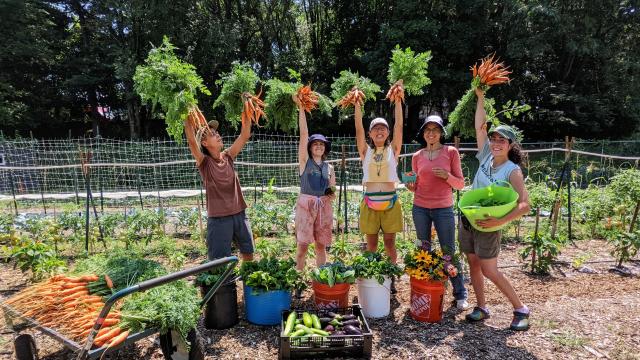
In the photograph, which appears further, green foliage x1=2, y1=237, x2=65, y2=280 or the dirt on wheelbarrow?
green foliage x1=2, y1=237, x2=65, y2=280

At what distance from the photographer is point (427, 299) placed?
148 inches

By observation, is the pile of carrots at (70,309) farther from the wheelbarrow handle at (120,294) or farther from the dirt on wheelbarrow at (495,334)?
the dirt on wheelbarrow at (495,334)

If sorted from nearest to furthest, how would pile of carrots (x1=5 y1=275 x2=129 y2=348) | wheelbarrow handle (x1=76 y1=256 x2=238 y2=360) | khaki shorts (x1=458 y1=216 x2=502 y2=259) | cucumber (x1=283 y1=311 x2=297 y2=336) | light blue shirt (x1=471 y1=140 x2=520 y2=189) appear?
wheelbarrow handle (x1=76 y1=256 x2=238 y2=360), pile of carrots (x1=5 y1=275 x2=129 y2=348), cucumber (x1=283 y1=311 x2=297 y2=336), light blue shirt (x1=471 y1=140 x2=520 y2=189), khaki shorts (x1=458 y1=216 x2=502 y2=259)

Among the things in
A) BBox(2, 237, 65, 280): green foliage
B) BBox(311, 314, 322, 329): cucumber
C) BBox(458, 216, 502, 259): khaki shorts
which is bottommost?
BBox(311, 314, 322, 329): cucumber

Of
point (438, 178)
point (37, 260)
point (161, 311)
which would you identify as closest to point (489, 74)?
point (438, 178)

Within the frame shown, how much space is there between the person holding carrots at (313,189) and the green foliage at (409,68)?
1129mm

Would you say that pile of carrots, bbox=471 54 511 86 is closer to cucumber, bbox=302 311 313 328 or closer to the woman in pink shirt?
the woman in pink shirt

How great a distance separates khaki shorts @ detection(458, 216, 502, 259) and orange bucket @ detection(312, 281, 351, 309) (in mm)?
1248

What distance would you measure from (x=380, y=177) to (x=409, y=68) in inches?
50.7

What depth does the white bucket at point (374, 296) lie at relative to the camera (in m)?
3.85

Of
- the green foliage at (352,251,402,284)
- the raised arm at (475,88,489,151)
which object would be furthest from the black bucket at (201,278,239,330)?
the raised arm at (475,88,489,151)

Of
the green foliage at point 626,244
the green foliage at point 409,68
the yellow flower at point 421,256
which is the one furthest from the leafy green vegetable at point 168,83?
the green foliage at point 626,244

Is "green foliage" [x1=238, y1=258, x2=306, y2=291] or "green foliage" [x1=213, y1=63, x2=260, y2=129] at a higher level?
"green foliage" [x1=213, y1=63, x2=260, y2=129]

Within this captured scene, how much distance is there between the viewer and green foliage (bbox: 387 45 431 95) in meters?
4.21
